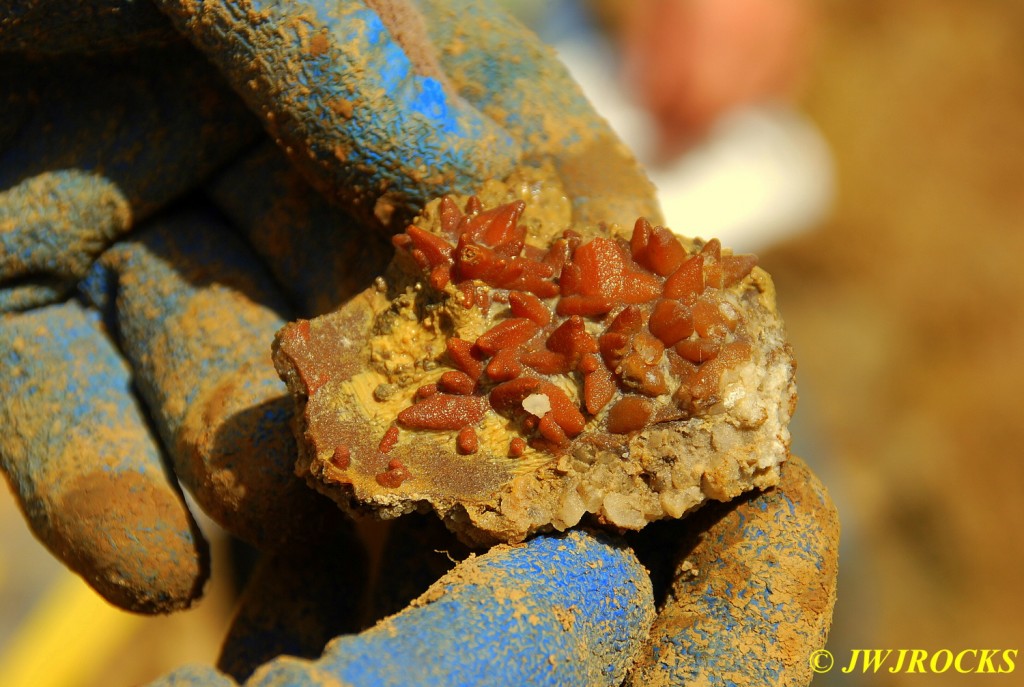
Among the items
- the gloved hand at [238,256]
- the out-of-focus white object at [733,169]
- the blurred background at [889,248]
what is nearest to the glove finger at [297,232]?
the gloved hand at [238,256]

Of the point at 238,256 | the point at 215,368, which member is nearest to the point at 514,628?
the point at 215,368

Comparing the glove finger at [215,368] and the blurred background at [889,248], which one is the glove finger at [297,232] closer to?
the glove finger at [215,368]

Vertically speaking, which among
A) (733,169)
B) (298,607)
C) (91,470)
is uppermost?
(91,470)

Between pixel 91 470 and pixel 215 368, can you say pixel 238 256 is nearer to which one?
pixel 215 368

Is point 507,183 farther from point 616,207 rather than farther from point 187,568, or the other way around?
point 187,568

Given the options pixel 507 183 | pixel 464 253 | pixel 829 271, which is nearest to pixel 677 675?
pixel 464 253
